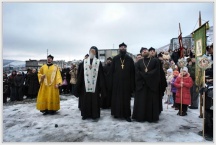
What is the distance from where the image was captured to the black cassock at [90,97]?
23.1 feet

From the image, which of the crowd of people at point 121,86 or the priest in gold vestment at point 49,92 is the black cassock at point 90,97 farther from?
the priest in gold vestment at point 49,92

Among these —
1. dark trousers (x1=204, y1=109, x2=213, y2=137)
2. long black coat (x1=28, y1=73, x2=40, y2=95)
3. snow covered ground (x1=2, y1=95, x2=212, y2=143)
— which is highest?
long black coat (x1=28, y1=73, x2=40, y2=95)

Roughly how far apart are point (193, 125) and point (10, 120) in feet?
17.3

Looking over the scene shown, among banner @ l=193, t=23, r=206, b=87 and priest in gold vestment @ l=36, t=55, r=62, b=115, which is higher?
banner @ l=193, t=23, r=206, b=87

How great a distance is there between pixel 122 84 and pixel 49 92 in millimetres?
2534

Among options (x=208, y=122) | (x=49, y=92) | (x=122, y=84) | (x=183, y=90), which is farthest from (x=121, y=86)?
(x=208, y=122)

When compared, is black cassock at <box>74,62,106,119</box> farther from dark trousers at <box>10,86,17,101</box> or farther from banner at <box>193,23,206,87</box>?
dark trousers at <box>10,86,17,101</box>

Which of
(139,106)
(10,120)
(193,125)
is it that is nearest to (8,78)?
(10,120)

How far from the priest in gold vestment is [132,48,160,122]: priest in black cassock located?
2751mm

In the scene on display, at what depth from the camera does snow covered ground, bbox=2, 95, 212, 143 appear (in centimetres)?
511

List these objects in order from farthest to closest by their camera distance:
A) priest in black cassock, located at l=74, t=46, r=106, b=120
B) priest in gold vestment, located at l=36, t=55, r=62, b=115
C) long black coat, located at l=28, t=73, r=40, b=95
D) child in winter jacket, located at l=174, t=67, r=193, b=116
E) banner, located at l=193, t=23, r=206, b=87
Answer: long black coat, located at l=28, t=73, r=40, b=95
priest in gold vestment, located at l=36, t=55, r=62, b=115
child in winter jacket, located at l=174, t=67, r=193, b=116
priest in black cassock, located at l=74, t=46, r=106, b=120
banner, located at l=193, t=23, r=206, b=87

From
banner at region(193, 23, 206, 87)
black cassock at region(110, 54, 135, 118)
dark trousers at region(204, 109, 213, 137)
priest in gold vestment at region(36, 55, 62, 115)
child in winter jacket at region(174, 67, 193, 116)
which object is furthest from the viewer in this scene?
priest in gold vestment at region(36, 55, 62, 115)

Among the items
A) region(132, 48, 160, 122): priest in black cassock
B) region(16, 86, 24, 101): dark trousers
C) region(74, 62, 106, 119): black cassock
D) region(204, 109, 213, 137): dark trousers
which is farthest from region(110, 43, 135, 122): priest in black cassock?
region(16, 86, 24, 101): dark trousers

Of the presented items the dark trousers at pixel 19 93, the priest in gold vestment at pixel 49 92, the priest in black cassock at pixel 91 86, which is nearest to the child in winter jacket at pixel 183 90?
the priest in black cassock at pixel 91 86
